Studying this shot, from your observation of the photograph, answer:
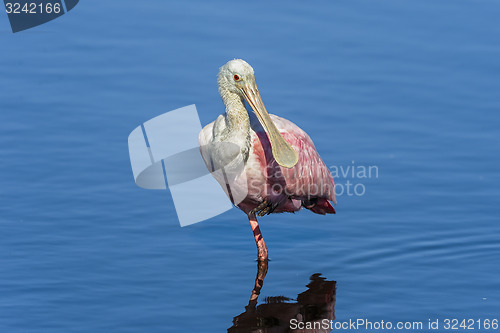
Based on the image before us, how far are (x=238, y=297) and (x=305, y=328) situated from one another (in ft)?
2.91

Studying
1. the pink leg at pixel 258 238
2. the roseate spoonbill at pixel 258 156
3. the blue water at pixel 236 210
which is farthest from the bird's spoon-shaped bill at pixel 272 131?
the blue water at pixel 236 210

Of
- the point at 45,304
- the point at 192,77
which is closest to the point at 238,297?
the point at 45,304

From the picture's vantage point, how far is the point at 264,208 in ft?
40.2

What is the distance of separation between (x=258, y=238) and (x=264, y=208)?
39 centimetres

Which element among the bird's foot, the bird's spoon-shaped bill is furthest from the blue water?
the bird's spoon-shaped bill

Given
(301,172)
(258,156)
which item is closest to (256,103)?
(258,156)

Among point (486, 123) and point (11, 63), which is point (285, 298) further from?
point (11, 63)

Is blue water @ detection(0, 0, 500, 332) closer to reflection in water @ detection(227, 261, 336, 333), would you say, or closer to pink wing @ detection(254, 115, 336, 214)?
reflection in water @ detection(227, 261, 336, 333)

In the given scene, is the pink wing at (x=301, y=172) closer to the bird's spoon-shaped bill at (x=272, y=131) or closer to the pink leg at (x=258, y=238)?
the bird's spoon-shaped bill at (x=272, y=131)

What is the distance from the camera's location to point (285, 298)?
11.1m

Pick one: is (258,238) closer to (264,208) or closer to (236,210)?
(264,208)

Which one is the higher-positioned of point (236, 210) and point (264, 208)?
point (236, 210)

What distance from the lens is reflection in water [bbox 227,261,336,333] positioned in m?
10.5

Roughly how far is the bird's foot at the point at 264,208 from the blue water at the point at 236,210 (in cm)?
34
